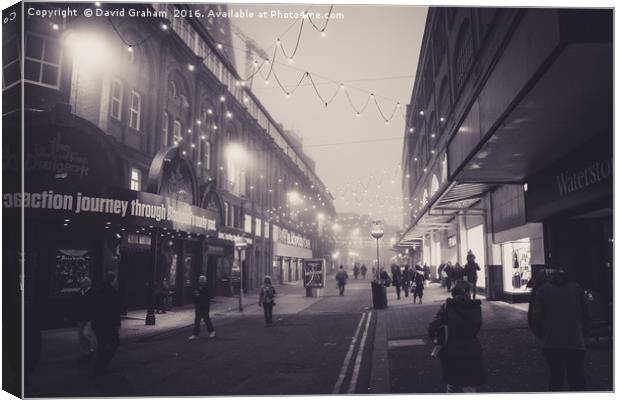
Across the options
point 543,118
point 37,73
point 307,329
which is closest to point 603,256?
point 543,118

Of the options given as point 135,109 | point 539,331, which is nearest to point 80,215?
point 135,109

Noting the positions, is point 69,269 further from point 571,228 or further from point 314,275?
point 314,275

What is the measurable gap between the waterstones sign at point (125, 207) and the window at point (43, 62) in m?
3.44

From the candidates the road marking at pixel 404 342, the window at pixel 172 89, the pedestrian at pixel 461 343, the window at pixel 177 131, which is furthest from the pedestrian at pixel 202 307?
the window at pixel 172 89

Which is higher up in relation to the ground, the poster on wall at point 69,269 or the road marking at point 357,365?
the poster on wall at point 69,269

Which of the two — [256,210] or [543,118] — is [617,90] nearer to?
[543,118]

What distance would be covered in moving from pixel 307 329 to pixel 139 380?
6381mm

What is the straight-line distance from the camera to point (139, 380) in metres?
7.63

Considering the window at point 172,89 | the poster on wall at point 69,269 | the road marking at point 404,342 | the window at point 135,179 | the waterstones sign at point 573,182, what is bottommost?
the road marking at point 404,342

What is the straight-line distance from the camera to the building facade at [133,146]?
13281mm

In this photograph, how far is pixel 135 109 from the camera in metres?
18.4

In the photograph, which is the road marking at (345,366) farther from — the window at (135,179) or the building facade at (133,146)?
the window at (135,179)

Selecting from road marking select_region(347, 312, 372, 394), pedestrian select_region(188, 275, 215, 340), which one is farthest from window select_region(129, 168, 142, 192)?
road marking select_region(347, 312, 372, 394)

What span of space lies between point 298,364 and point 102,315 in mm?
3530
